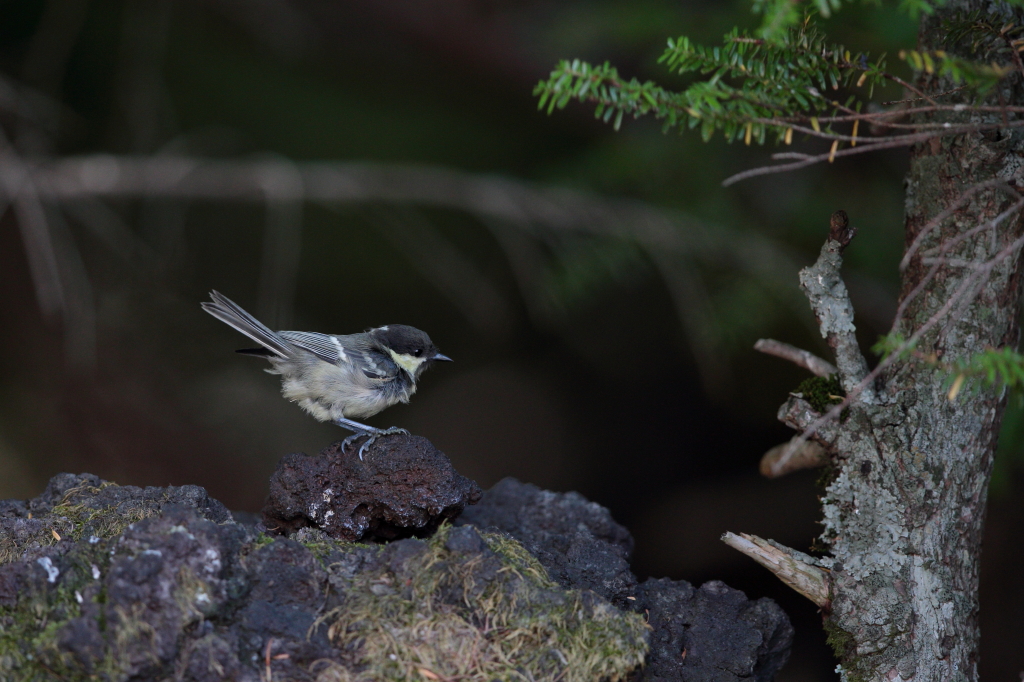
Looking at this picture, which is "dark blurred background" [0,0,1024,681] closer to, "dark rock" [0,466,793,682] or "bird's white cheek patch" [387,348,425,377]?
"bird's white cheek patch" [387,348,425,377]

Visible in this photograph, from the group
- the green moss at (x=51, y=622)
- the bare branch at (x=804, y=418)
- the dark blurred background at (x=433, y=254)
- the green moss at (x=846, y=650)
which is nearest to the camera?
the green moss at (x=51, y=622)

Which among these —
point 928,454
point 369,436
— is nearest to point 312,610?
point 369,436

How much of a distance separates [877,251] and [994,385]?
6.58 ft

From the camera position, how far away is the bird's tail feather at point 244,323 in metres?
3.13

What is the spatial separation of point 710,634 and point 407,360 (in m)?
1.66

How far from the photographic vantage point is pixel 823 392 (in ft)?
8.48

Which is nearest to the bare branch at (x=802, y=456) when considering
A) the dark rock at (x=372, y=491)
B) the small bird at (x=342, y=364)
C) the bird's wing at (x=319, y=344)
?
the dark rock at (x=372, y=491)

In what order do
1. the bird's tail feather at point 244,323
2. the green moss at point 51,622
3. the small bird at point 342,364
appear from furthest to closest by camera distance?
the small bird at point 342,364 < the bird's tail feather at point 244,323 < the green moss at point 51,622

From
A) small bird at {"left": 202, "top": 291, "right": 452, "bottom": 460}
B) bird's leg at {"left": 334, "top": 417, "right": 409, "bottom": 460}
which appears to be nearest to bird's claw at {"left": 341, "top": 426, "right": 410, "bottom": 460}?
bird's leg at {"left": 334, "top": 417, "right": 409, "bottom": 460}

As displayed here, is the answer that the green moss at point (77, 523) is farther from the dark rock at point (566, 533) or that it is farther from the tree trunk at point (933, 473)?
the tree trunk at point (933, 473)

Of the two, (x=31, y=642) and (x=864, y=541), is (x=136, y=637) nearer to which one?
(x=31, y=642)

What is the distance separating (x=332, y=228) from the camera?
571 centimetres

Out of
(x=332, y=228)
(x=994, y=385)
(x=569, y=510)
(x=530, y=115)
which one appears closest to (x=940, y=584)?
(x=994, y=385)

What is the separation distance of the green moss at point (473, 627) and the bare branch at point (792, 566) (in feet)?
1.73
